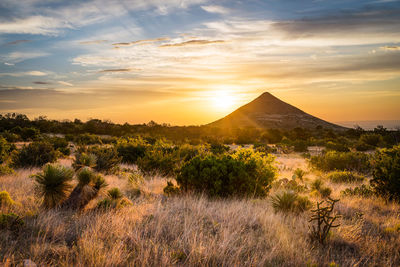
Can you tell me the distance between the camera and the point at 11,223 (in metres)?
4.09

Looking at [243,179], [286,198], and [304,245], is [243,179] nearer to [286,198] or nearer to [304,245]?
[286,198]

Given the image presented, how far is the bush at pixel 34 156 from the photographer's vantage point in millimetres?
11438

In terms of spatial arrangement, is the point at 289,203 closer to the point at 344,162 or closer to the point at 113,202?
the point at 113,202

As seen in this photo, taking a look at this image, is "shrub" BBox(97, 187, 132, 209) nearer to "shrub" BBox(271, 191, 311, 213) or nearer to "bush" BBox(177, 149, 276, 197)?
"bush" BBox(177, 149, 276, 197)

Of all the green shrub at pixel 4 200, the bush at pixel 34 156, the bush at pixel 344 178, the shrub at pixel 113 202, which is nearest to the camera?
the green shrub at pixel 4 200

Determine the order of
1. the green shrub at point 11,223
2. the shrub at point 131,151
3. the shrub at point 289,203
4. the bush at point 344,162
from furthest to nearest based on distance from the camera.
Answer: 1. the shrub at point 131,151
2. the bush at point 344,162
3. the shrub at point 289,203
4. the green shrub at point 11,223

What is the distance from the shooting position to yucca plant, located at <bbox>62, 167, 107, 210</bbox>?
5145 mm

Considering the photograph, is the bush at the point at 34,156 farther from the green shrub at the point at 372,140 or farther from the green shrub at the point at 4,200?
the green shrub at the point at 372,140

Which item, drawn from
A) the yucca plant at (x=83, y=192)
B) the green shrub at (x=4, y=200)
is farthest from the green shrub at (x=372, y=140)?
the green shrub at (x=4, y=200)

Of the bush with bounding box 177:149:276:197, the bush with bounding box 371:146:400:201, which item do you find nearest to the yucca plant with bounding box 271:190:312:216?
the bush with bounding box 177:149:276:197

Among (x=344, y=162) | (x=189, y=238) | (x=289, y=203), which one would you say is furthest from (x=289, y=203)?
(x=344, y=162)

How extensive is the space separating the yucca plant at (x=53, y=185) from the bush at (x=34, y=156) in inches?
290

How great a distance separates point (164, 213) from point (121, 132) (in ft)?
130

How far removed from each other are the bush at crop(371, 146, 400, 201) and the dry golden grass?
5.34ft
